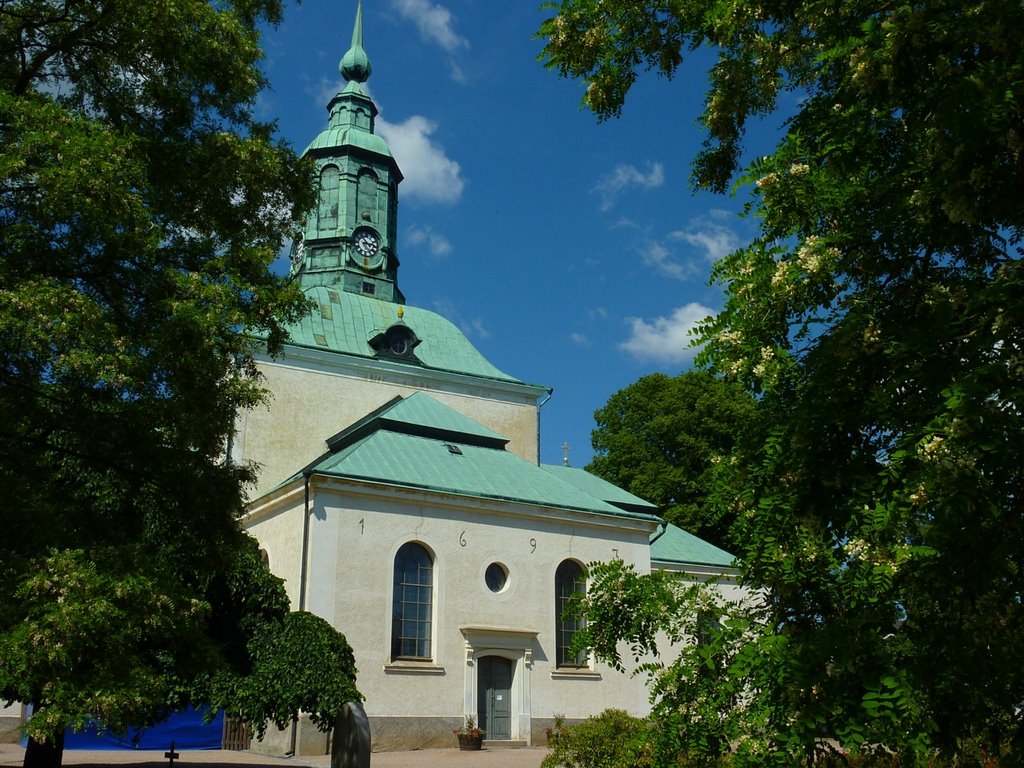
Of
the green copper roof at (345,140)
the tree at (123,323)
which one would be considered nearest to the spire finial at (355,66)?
the green copper roof at (345,140)

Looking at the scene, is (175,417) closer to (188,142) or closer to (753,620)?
(188,142)

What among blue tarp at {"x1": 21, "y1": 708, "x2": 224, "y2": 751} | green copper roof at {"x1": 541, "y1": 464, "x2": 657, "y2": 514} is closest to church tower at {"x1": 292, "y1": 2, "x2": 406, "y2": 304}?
green copper roof at {"x1": 541, "y1": 464, "x2": 657, "y2": 514}

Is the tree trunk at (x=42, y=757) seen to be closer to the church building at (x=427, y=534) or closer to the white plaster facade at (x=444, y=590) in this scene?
the church building at (x=427, y=534)

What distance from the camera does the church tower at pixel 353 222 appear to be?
3272 cm

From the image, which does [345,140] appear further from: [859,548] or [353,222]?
[859,548]

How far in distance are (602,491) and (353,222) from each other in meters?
13.1

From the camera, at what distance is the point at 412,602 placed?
20766 mm

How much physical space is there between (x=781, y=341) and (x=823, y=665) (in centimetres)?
192

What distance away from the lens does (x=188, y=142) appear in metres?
9.30

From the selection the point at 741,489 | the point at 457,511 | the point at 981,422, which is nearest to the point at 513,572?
the point at 457,511

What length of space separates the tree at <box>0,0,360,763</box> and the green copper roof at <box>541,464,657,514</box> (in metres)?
19.0

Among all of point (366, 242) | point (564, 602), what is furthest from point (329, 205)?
point (564, 602)

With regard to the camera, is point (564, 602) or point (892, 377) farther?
point (564, 602)

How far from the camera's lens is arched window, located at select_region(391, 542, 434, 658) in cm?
2039
